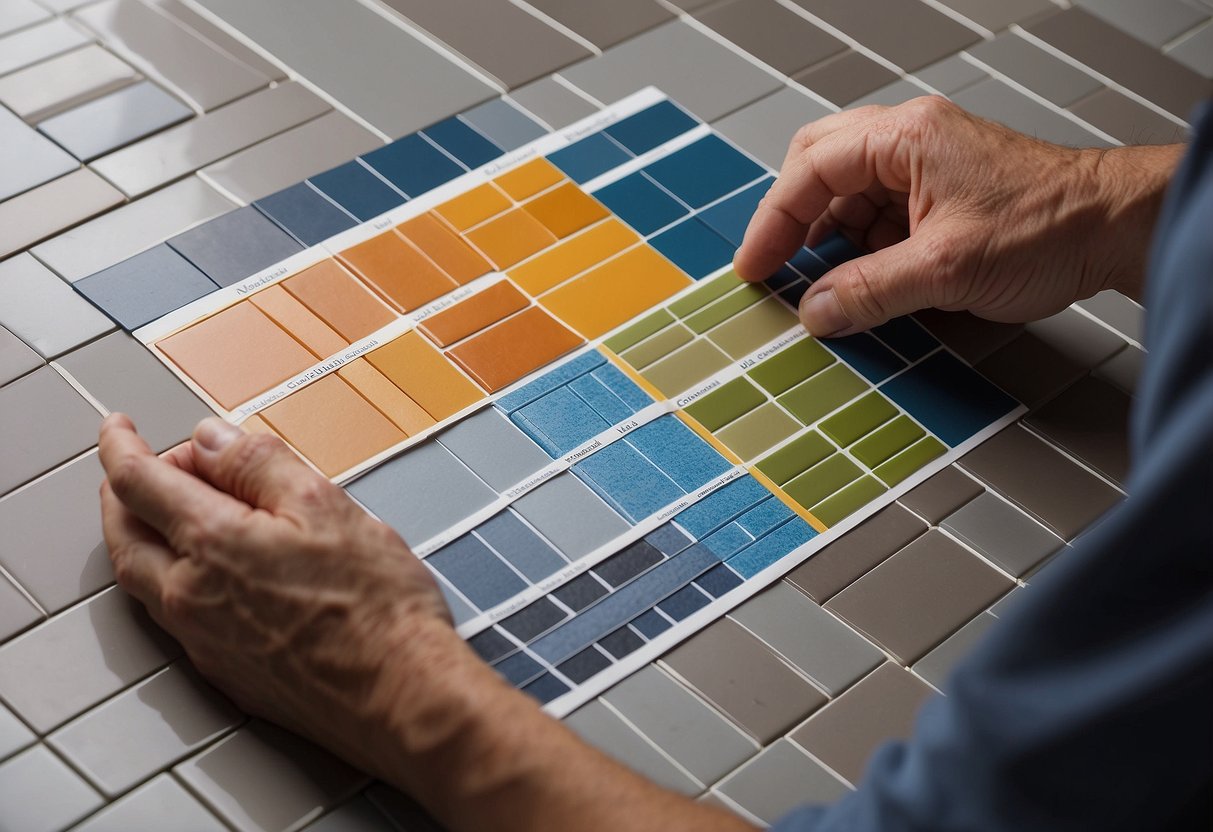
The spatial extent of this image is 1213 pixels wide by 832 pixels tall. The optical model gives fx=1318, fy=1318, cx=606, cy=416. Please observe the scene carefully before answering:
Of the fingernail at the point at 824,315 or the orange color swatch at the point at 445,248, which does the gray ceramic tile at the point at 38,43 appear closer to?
the orange color swatch at the point at 445,248

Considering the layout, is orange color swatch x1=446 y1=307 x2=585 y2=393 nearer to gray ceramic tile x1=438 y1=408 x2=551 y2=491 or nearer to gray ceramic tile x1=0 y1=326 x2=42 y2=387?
gray ceramic tile x1=438 y1=408 x2=551 y2=491

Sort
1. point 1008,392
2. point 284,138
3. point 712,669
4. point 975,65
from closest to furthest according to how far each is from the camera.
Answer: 1. point 712,669
2. point 1008,392
3. point 284,138
4. point 975,65

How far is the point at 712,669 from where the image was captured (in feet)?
3.37

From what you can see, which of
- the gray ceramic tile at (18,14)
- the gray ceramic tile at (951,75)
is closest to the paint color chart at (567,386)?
the gray ceramic tile at (951,75)

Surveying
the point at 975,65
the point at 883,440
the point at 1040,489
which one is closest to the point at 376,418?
the point at 883,440

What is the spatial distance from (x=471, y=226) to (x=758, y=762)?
2.05 feet

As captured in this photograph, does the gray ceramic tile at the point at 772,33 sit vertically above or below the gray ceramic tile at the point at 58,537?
above

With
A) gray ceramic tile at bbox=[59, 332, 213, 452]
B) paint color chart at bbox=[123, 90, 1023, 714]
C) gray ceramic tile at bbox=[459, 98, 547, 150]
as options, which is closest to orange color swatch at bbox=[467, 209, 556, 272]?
paint color chart at bbox=[123, 90, 1023, 714]

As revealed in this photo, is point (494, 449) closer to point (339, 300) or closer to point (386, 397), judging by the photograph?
point (386, 397)

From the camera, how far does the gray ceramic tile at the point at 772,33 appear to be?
1.61 metres

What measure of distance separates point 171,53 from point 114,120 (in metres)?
0.13

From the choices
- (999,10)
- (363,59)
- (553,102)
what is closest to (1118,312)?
(999,10)

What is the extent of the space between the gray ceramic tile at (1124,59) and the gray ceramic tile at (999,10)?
0.02m

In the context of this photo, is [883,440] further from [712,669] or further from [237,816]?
[237,816]
